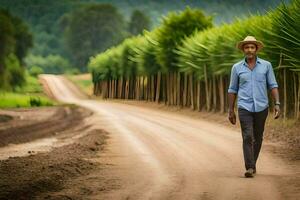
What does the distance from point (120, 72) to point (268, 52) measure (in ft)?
147

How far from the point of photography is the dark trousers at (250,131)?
34.8ft

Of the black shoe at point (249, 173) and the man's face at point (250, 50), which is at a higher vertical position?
the man's face at point (250, 50)

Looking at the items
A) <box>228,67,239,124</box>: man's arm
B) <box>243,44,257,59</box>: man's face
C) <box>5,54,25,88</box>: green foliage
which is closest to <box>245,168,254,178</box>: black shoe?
<box>228,67,239,124</box>: man's arm

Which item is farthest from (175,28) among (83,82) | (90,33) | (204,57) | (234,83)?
(90,33)

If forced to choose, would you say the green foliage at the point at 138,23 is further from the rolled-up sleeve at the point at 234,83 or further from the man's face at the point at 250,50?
the man's face at the point at 250,50

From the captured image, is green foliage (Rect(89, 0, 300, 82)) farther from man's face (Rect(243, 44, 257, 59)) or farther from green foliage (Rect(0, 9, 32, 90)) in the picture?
green foliage (Rect(0, 9, 32, 90))

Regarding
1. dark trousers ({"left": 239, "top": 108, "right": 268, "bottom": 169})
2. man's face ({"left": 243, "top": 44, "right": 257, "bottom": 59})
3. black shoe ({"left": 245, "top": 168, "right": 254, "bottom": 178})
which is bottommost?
black shoe ({"left": 245, "top": 168, "right": 254, "bottom": 178})

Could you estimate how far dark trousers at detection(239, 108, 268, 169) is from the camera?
10.6 m

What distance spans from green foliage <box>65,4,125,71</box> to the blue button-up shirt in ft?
388

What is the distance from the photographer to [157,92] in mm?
49938

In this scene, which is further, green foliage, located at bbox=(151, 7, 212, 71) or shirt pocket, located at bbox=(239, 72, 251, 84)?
green foliage, located at bbox=(151, 7, 212, 71)

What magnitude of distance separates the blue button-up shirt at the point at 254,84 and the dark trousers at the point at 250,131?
0.31ft

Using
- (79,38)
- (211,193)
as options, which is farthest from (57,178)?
(79,38)

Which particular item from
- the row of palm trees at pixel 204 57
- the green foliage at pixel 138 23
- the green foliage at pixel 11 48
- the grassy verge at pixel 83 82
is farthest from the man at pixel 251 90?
the green foliage at pixel 138 23
